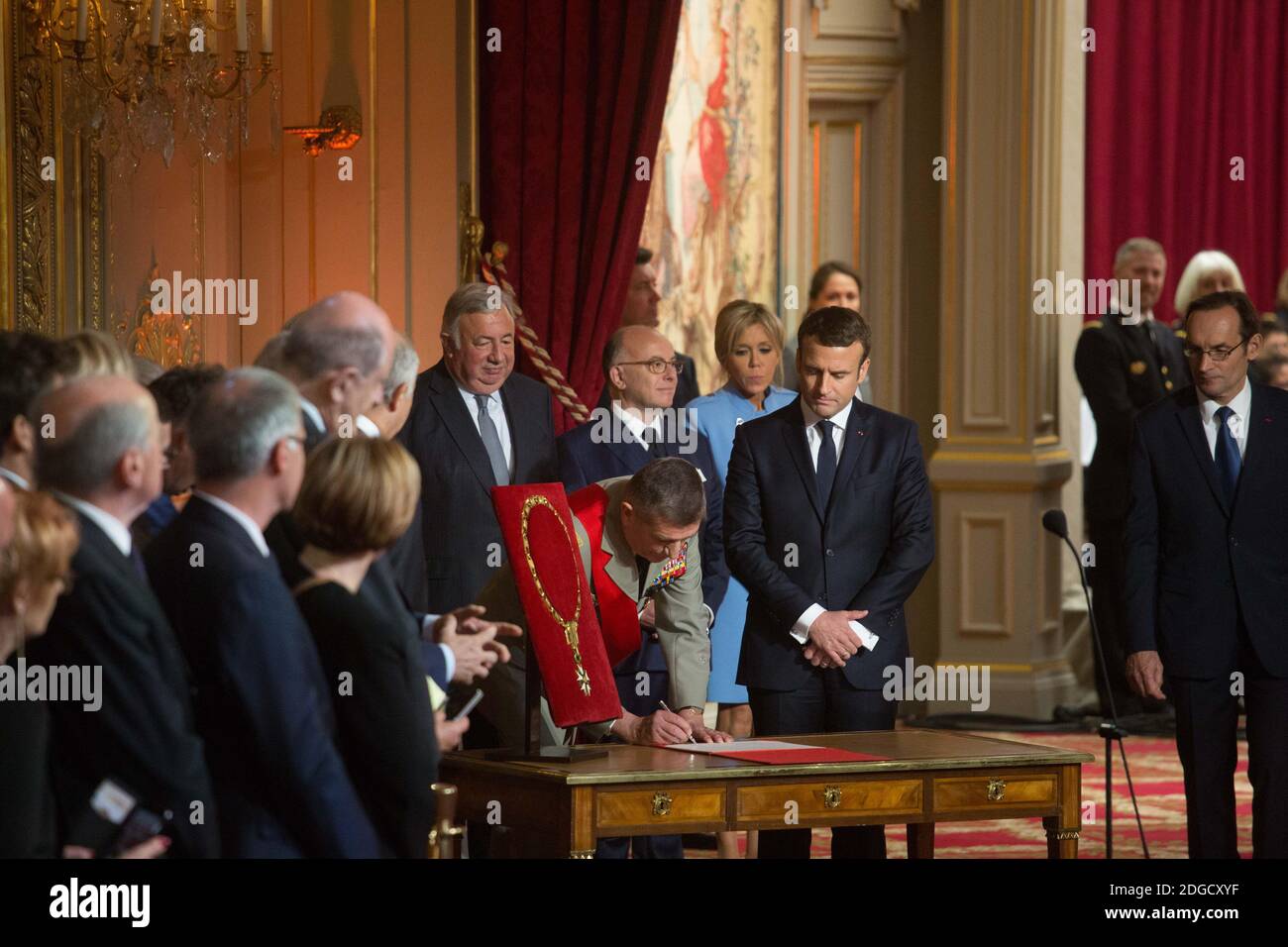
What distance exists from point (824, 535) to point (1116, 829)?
217 centimetres

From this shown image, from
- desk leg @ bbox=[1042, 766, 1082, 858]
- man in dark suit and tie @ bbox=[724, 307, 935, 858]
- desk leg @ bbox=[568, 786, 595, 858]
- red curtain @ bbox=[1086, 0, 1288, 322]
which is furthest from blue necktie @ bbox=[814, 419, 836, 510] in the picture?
red curtain @ bbox=[1086, 0, 1288, 322]

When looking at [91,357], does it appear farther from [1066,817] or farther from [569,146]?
[569,146]

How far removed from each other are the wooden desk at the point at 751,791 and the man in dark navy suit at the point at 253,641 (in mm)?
961

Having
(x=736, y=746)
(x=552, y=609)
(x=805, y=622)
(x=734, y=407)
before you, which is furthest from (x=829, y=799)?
(x=734, y=407)

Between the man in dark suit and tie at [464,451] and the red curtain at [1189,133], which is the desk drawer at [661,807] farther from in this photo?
the red curtain at [1189,133]

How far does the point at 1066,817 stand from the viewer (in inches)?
165

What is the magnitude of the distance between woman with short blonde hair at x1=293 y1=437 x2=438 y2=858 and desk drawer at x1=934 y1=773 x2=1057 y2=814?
1505 millimetres

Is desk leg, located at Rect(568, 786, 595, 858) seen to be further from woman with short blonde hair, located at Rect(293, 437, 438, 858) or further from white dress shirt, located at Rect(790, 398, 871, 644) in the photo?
white dress shirt, located at Rect(790, 398, 871, 644)

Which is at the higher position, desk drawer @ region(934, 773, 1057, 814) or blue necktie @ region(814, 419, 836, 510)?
blue necktie @ region(814, 419, 836, 510)

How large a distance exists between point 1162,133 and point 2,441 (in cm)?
822

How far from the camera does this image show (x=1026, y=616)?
27.7 ft

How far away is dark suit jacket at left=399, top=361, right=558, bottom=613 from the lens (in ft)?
17.0
